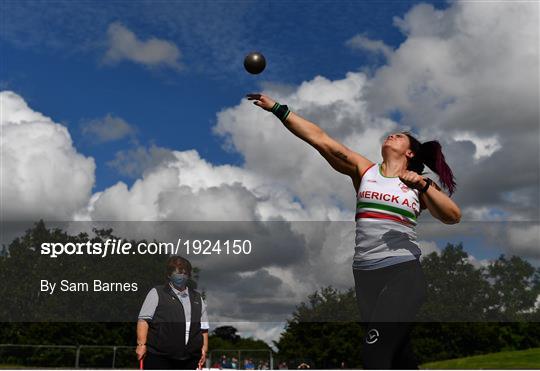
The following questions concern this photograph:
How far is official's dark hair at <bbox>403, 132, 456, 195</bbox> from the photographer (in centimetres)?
584

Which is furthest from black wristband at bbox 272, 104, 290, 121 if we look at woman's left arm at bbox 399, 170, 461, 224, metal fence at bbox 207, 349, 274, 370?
metal fence at bbox 207, 349, 274, 370

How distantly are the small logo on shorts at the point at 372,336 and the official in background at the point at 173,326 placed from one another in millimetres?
3705

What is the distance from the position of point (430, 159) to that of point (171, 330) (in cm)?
383

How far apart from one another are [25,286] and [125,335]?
11.8 m

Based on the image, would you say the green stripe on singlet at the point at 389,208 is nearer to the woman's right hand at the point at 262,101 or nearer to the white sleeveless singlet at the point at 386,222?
the white sleeveless singlet at the point at 386,222

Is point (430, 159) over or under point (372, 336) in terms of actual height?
over

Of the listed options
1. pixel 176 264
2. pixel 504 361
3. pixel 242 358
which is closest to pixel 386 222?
pixel 176 264

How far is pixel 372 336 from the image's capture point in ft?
16.2

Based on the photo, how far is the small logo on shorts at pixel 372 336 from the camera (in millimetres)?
4929

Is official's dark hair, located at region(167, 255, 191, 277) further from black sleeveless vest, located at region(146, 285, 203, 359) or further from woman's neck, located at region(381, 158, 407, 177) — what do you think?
woman's neck, located at region(381, 158, 407, 177)

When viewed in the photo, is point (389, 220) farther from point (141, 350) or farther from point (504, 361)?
point (504, 361)

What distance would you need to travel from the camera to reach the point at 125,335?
71.2m

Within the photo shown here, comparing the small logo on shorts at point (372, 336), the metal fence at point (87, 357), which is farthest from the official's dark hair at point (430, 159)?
the metal fence at point (87, 357)

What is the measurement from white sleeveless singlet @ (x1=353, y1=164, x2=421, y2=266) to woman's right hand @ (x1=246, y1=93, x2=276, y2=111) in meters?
1.03
